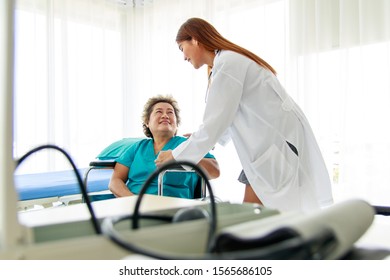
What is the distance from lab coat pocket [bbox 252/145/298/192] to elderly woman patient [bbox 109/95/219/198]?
1.22 feet

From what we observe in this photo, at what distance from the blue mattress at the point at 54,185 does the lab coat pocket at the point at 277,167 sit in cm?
103

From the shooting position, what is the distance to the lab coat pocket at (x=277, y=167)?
5.17ft

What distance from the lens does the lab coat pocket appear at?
5.17 feet

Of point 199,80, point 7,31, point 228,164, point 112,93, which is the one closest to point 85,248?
point 7,31

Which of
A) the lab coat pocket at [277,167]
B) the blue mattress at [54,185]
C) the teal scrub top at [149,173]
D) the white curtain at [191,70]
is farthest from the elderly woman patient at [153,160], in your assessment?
the white curtain at [191,70]

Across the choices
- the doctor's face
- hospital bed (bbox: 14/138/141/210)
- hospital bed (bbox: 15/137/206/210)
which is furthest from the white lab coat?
hospital bed (bbox: 14/138/141/210)

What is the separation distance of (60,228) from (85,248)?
0.12 m

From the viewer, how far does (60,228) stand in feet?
2.11

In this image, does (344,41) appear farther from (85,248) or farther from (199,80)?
(85,248)

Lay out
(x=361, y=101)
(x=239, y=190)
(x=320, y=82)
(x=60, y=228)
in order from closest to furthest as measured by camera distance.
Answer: (x=60, y=228), (x=361, y=101), (x=320, y=82), (x=239, y=190)

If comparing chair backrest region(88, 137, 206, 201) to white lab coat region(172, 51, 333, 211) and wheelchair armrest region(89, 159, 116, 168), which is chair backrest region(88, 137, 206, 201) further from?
white lab coat region(172, 51, 333, 211)

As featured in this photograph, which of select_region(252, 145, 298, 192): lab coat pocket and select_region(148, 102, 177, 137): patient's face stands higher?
select_region(148, 102, 177, 137): patient's face

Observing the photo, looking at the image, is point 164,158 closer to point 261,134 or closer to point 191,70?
point 261,134

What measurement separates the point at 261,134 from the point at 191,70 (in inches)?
90.8
